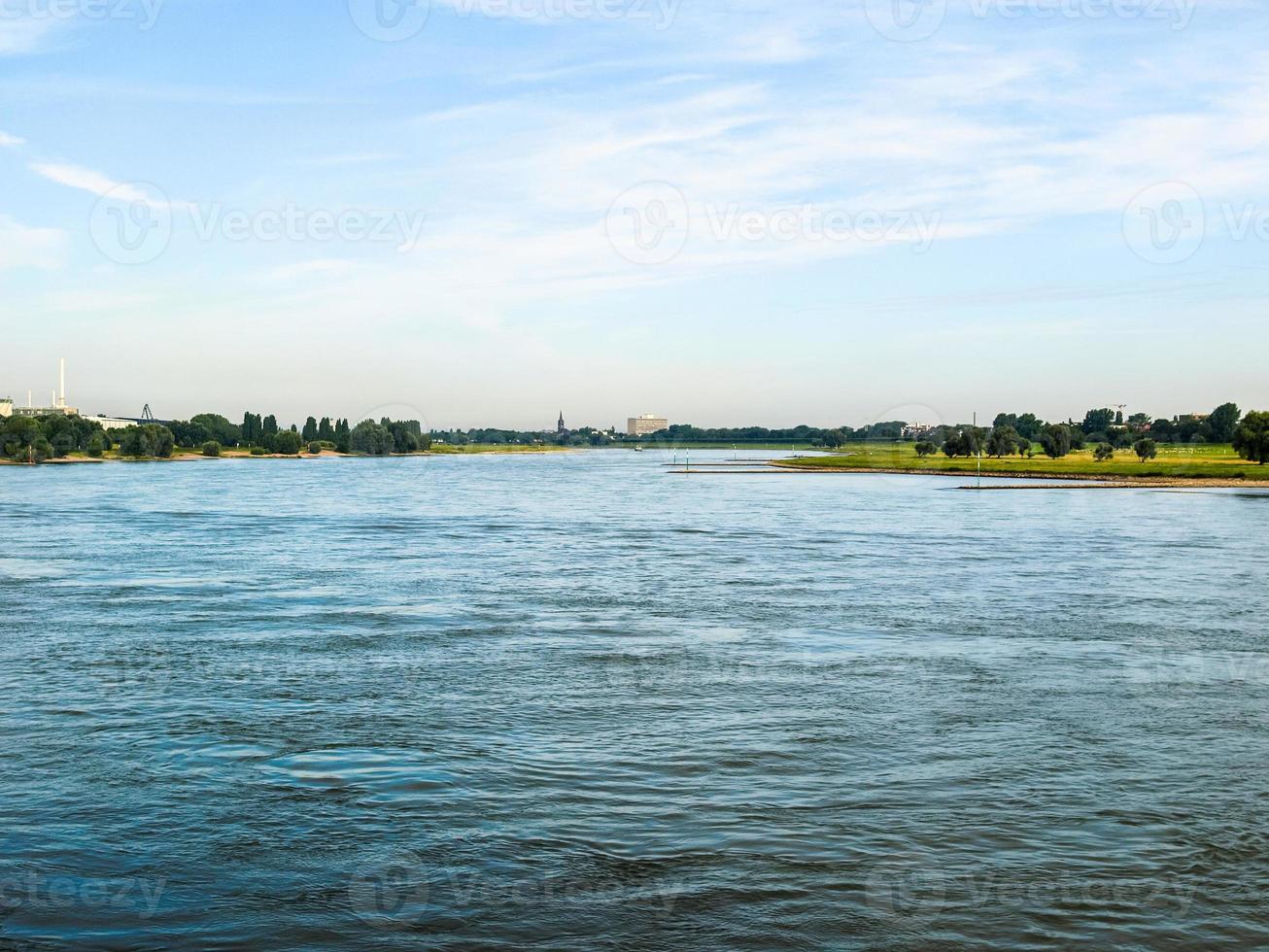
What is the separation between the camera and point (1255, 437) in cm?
14150

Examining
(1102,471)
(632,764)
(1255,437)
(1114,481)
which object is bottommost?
(632,764)

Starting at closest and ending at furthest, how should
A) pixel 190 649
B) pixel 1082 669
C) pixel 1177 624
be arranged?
pixel 1082 669
pixel 190 649
pixel 1177 624

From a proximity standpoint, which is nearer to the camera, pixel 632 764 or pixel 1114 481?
pixel 632 764

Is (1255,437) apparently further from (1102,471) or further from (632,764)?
(632,764)

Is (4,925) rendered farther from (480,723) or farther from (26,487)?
(26,487)

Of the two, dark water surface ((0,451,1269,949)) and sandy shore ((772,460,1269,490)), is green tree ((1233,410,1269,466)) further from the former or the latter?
dark water surface ((0,451,1269,949))

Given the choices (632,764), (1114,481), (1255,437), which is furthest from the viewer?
(1255,437)

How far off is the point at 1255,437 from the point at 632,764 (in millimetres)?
148580

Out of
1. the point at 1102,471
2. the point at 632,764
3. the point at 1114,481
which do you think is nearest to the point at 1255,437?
the point at 1102,471

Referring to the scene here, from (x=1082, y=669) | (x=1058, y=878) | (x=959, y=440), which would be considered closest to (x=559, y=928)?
(x=1058, y=878)

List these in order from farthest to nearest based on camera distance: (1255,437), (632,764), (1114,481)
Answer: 1. (1255,437)
2. (1114,481)
3. (632,764)

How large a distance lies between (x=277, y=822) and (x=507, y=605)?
57.8 ft

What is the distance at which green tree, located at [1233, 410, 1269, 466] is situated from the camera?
141 meters

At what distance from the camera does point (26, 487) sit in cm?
10712
